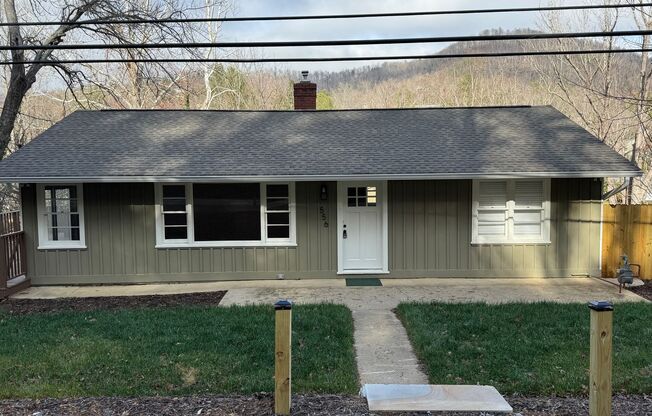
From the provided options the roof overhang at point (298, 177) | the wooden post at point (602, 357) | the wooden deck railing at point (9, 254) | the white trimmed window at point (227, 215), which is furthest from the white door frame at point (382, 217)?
the wooden post at point (602, 357)

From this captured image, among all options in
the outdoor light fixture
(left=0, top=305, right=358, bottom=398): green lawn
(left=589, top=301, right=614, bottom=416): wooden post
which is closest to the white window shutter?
the outdoor light fixture

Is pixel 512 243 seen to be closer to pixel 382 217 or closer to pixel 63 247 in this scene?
pixel 382 217

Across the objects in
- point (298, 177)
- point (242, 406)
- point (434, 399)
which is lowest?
point (242, 406)

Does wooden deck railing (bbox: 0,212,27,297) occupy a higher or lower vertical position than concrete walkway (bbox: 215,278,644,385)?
higher

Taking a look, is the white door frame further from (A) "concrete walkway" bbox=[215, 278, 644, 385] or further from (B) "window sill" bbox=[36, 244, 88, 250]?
(B) "window sill" bbox=[36, 244, 88, 250]

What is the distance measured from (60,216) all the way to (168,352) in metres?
6.03

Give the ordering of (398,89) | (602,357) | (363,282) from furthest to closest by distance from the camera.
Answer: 1. (398,89)
2. (363,282)
3. (602,357)

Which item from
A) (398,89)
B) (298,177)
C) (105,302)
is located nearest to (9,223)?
(105,302)

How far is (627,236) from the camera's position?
10211 millimetres

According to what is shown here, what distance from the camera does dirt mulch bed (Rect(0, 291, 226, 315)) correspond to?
8.37 meters

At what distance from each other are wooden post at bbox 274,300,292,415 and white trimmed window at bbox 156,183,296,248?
6.34 meters

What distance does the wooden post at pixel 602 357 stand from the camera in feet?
12.6

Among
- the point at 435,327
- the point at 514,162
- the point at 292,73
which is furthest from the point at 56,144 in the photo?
the point at 292,73

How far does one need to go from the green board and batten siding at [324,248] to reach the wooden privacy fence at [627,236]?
21 cm
